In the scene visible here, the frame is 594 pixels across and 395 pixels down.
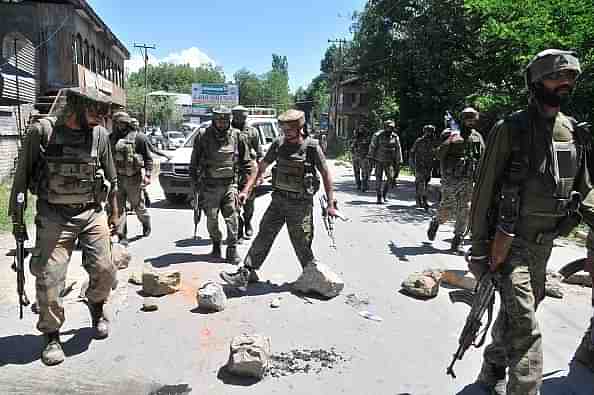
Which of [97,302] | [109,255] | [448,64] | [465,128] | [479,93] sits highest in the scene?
[448,64]

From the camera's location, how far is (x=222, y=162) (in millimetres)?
6680

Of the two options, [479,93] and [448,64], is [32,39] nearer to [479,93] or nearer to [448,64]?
[448,64]

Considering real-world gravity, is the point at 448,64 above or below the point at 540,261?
above

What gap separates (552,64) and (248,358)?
8.61ft

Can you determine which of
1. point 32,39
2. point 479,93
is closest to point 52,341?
point 479,93

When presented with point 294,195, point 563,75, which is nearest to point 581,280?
point 294,195

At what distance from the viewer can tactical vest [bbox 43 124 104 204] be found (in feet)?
12.7

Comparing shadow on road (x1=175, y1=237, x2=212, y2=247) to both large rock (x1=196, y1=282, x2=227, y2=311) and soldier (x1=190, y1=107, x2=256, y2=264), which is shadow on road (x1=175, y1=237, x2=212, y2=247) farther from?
large rock (x1=196, y1=282, x2=227, y2=311)

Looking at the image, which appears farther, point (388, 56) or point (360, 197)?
point (388, 56)

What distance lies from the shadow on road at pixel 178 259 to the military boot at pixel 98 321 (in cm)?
229

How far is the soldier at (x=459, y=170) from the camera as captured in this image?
7117mm

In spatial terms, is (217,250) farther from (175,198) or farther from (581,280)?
(175,198)

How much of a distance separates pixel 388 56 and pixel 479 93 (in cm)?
795

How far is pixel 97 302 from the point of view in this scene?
4227mm
